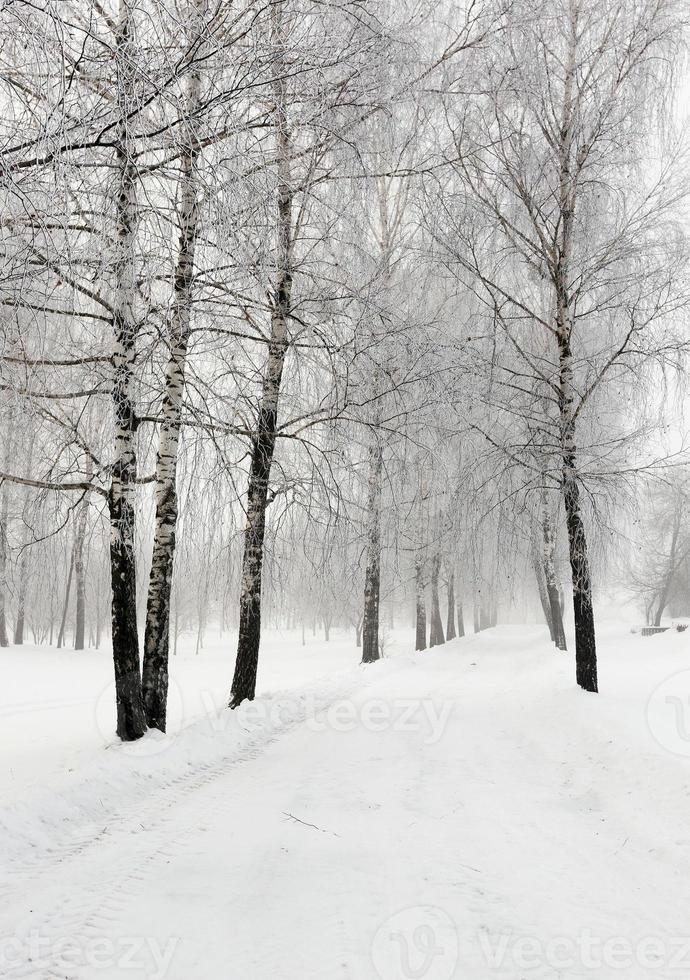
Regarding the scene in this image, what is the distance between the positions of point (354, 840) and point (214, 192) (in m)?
4.19

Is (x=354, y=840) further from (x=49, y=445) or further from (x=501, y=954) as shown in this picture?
(x=49, y=445)

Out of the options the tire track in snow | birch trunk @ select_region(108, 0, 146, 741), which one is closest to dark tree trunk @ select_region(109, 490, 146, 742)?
birch trunk @ select_region(108, 0, 146, 741)

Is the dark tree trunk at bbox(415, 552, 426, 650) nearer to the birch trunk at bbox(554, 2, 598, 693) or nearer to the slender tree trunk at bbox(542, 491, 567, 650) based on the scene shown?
the slender tree trunk at bbox(542, 491, 567, 650)

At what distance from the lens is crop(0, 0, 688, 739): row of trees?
5.63 m

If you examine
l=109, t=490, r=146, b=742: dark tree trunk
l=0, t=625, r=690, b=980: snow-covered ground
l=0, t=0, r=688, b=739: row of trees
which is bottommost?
l=0, t=625, r=690, b=980: snow-covered ground

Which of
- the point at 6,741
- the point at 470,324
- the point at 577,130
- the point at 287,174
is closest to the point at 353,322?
the point at 287,174

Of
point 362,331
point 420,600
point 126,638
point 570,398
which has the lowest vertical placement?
point 420,600

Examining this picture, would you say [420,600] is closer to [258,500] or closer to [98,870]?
[258,500]

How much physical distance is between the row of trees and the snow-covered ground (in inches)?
69.2

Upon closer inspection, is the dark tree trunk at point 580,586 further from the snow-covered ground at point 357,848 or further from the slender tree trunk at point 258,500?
the slender tree trunk at point 258,500

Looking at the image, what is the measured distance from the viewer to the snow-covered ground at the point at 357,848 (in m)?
2.77

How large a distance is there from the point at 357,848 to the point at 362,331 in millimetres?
5451

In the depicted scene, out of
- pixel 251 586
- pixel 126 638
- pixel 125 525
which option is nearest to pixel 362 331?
pixel 125 525

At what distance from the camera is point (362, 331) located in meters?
7.36
